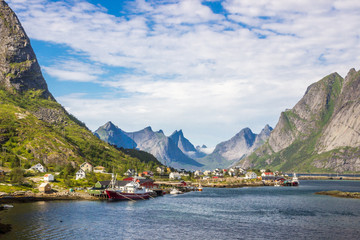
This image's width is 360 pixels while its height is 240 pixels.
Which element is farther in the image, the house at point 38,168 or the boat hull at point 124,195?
the house at point 38,168

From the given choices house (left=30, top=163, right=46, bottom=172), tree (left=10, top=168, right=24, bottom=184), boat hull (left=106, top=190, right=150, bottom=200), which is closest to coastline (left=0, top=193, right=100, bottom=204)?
boat hull (left=106, top=190, right=150, bottom=200)

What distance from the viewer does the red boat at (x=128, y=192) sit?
475ft

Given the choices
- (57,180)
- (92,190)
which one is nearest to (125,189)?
A: (92,190)

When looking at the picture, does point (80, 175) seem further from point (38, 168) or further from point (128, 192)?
point (128, 192)

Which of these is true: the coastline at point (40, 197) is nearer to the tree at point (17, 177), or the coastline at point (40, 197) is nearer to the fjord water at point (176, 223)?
the fjord water at point (176, 223)

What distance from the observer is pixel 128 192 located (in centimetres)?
15238

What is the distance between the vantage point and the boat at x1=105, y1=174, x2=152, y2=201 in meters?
145

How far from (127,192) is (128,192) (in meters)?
0.50

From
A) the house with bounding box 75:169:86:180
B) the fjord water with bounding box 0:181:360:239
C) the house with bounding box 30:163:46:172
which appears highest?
the house with bounding box 30:163:46:172

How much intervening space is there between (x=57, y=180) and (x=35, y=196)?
4157 centimetres

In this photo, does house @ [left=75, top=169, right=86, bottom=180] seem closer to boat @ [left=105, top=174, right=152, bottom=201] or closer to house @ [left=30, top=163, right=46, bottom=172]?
house @ [left=30, top=163, right=46, bottom=172]

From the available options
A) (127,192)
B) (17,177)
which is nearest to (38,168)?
(17,177)

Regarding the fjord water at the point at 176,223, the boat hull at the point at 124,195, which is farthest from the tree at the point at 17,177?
the boat hull at the point at 124,195

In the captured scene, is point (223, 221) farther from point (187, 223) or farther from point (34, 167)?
point (34, 167)
